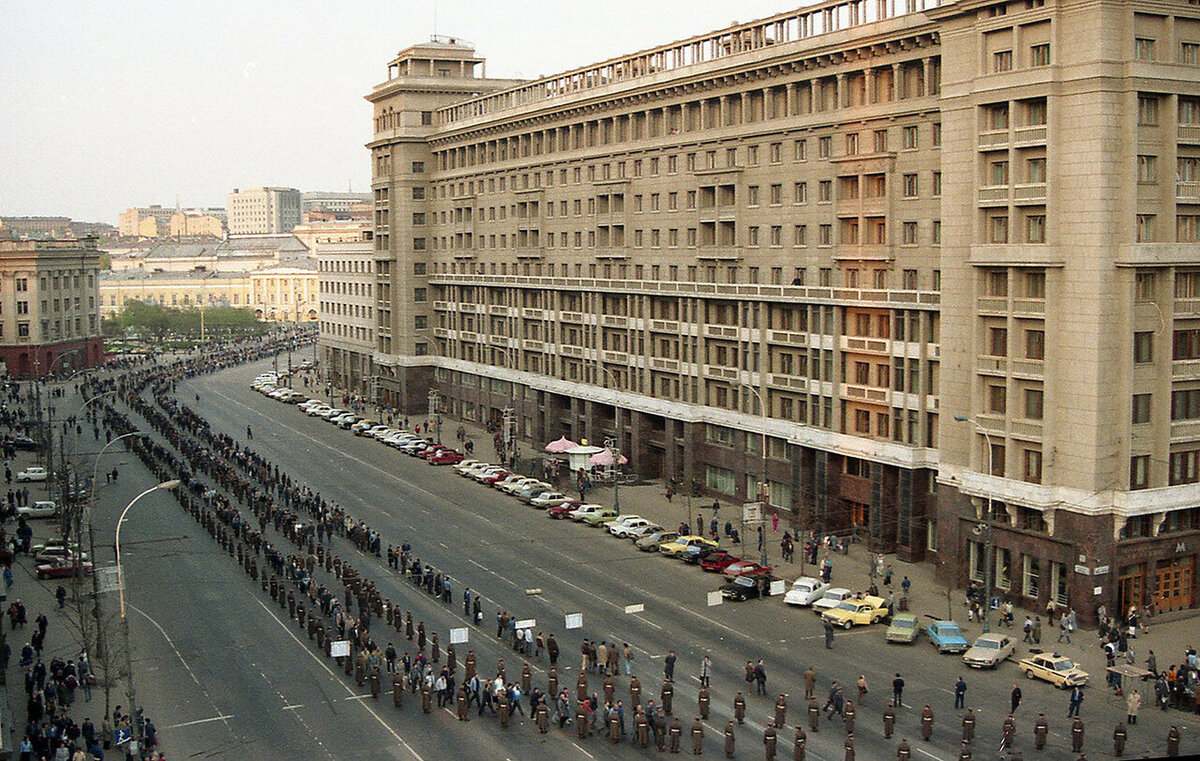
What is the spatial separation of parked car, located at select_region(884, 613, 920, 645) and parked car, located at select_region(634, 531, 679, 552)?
1831 cm

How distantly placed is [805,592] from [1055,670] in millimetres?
13479

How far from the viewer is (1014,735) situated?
4147 cm

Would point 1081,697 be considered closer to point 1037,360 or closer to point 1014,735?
point 1014,735

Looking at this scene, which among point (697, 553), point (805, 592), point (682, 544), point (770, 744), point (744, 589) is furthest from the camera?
point (682, 544)

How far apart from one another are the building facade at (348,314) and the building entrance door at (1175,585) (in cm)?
9324

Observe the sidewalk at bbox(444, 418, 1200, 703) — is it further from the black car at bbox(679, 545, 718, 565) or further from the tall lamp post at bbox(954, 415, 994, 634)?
the black car at bbox(679, 545, 718, 565)

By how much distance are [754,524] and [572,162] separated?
126 ft

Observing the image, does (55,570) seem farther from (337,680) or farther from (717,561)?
(717,561)

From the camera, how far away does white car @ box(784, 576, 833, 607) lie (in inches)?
2296

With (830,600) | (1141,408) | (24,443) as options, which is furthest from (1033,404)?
(24,443)

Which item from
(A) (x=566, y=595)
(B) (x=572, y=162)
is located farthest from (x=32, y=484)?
(A) (x=566, y=595)

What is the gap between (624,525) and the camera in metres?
72.8

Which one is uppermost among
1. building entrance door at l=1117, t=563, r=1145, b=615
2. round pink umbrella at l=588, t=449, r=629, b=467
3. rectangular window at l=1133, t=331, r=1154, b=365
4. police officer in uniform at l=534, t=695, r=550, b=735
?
rectangular window at l=1133, t=331, r=1154, b=365

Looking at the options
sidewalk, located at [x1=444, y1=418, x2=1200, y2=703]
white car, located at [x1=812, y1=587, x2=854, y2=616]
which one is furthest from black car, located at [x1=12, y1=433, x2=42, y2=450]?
white car, located at [x1=812, y1=587, x2=854, y2=616]
